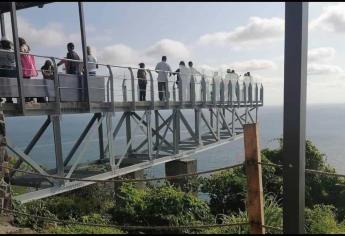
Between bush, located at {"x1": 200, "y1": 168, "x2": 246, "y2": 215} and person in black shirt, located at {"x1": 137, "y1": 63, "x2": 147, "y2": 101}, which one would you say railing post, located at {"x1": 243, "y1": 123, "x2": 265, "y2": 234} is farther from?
person in black shirt, located at {"x1": 137, "y1": 63, "x2": 147, "y2": 101}

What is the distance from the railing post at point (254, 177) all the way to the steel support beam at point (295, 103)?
1.07 ft

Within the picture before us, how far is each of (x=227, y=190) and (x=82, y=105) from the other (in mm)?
4318

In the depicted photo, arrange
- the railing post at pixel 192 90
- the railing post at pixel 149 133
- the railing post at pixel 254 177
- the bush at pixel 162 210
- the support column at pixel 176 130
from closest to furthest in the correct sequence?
the railing post at pixel 254 177 < the bush at pixel 162 210 < the railing post at pixel 149 133 < the support column at pixel 176 130 < the railing post at pixel 192 90

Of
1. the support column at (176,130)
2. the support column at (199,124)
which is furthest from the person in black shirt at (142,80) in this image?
the support column at (199,124)

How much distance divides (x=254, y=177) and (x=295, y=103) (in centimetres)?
82

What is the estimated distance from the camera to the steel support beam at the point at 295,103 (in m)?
3.59

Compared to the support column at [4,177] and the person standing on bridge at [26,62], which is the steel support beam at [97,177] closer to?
the support column at [4,177]

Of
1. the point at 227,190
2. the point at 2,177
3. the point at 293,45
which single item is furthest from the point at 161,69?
the point at 293,45

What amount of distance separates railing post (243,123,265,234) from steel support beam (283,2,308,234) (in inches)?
12.8

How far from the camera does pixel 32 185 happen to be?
10.2 m

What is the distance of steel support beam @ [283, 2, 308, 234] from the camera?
11.8 feet

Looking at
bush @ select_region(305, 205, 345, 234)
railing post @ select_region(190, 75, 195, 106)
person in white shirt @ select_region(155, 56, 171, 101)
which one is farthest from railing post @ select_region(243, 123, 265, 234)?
railing post @ select_region(190, 75, 195, 106)

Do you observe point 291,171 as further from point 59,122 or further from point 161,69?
point 161,69

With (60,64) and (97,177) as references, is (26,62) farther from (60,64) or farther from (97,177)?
(97,177)
